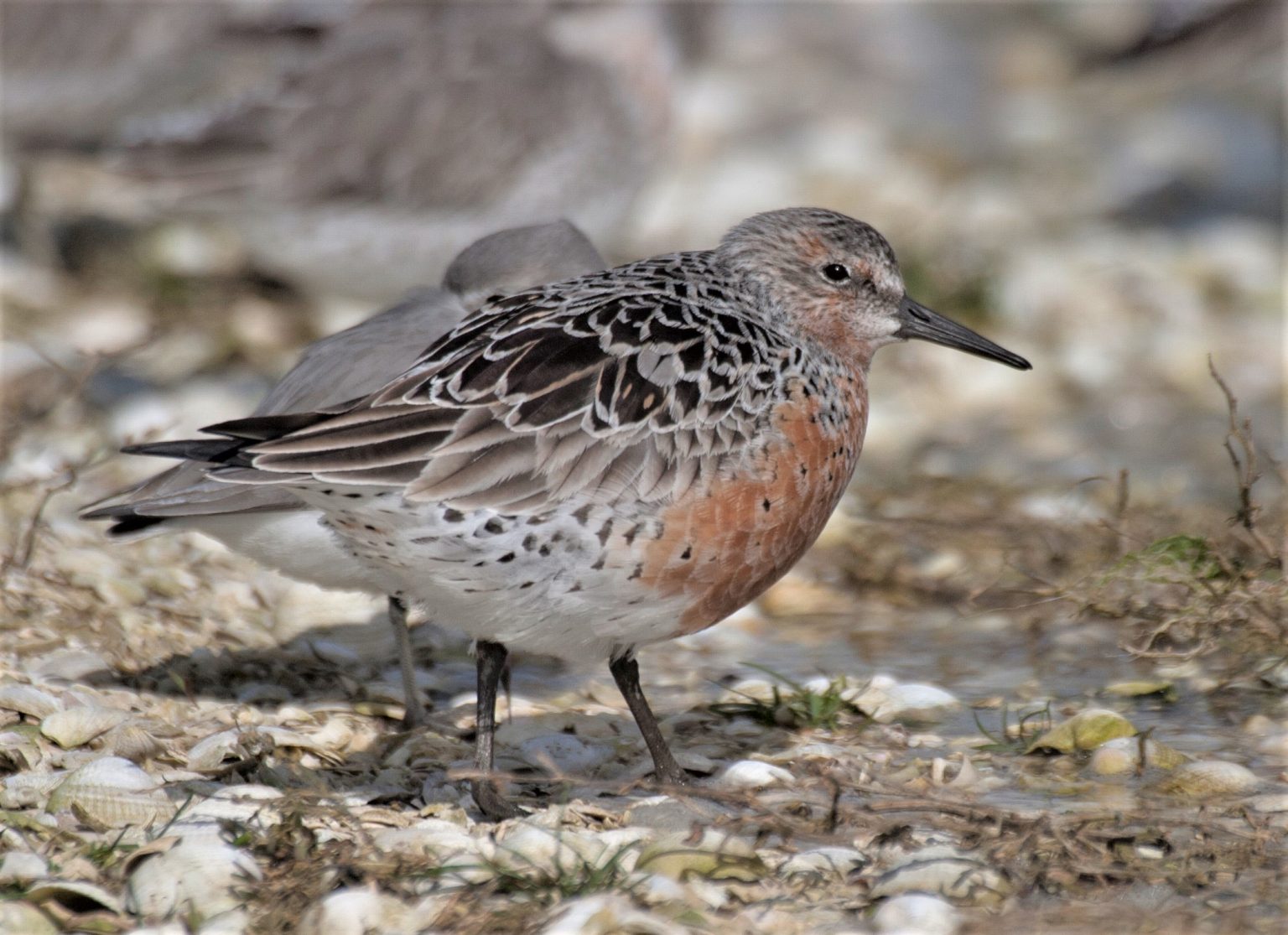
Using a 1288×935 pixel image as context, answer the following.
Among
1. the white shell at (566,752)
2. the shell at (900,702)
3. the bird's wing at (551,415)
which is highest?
the bird's wing at (551,415)

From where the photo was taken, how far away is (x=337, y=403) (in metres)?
5.16

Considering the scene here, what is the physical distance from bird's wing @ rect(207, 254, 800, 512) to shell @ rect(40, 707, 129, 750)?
0.90 meters

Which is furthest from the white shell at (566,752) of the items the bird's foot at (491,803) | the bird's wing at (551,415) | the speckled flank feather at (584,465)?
the bird's wing at (551,415)

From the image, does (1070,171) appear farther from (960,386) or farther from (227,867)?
(227,867)

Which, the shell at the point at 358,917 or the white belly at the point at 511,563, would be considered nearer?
the shell at the point at 358,917

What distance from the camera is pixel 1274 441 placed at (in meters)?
7.99

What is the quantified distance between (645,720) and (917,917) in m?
1.23

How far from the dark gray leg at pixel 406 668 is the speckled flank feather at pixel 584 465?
924 mm

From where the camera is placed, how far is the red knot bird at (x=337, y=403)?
4922 millimetres

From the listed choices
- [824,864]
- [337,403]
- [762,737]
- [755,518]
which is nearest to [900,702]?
[762,737]

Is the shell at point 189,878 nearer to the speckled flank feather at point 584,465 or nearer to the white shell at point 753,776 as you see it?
the speckled flank feather at point 584,465

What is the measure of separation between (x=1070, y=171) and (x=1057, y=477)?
5196 mm

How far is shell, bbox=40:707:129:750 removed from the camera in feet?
15.0

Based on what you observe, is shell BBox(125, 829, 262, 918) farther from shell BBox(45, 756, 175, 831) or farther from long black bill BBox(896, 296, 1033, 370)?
long black bill BBox(896, 296, 1033, 370)
